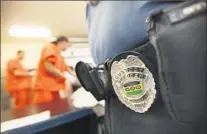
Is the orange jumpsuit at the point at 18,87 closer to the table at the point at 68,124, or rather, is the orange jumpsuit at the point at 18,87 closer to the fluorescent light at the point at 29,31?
the fluorescent light at the point at 29,31

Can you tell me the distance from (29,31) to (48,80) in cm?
249

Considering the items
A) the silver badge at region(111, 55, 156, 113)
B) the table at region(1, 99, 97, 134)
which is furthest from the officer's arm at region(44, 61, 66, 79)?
the silver badge at region(111, 55, 156, 113)

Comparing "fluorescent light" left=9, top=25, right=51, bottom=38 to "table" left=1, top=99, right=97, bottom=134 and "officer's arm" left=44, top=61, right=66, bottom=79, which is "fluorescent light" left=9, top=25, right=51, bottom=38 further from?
"table" left=1, top=99, right=97, bottom=134

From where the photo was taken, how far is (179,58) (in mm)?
249

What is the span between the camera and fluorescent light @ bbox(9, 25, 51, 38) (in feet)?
12.9

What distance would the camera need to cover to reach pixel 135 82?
0.31 metres

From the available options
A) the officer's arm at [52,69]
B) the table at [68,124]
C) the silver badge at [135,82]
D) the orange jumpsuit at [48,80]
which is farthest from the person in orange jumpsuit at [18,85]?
the silver badge at [135,82]

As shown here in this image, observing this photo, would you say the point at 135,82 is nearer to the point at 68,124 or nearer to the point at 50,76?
the point at 68,124

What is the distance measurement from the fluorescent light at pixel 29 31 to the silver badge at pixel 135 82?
3788mm

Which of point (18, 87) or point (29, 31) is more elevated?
point (29, 31)

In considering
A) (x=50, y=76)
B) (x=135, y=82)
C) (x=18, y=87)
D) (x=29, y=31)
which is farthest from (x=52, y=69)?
(x=29, y=31)

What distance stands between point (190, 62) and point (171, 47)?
0.08 feet

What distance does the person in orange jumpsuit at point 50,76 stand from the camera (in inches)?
75.4

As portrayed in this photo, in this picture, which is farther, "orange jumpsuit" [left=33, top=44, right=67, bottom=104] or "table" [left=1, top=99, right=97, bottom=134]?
"orange jumpsuit" [left=33, top=44, right=67, bottom=104]
